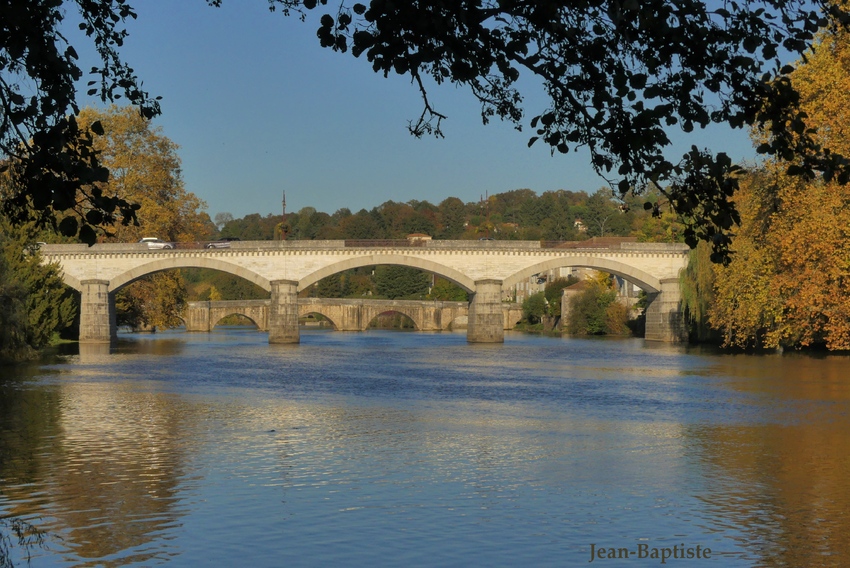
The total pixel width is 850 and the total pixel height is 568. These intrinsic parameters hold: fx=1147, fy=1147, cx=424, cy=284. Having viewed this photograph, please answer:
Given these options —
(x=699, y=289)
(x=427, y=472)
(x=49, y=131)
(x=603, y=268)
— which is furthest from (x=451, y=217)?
(x=49, y=131)

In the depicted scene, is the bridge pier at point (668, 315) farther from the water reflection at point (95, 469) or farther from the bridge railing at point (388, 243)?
the water reflection at point (95, 469)

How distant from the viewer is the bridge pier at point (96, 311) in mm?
60906

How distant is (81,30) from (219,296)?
11178 cm

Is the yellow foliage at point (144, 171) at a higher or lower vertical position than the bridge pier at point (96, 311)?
higher

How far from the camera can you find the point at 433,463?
16.2 m

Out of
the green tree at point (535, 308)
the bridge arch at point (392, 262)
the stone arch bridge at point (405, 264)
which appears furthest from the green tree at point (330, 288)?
the bridge arch at point (392, 262)

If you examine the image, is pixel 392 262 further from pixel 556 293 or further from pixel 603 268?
pixel 556 293

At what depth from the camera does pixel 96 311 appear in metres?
61.3

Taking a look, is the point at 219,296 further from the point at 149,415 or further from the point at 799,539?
the point at 799,539

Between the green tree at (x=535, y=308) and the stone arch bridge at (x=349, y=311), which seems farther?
the green tree at (x=535, y=308)

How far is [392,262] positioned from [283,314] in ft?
22.3

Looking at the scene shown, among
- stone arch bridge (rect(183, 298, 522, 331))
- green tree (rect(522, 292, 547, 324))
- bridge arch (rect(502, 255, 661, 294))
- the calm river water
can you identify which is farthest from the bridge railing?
the calm river water

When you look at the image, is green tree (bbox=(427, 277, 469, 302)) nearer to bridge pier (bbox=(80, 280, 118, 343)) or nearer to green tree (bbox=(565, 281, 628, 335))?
green tree (bbox=(565, 281, 628, 335))

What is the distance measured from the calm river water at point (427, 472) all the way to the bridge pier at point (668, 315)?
1243 inches
